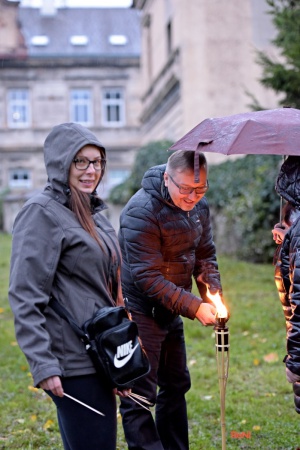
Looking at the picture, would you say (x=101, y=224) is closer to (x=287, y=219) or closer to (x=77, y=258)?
(x=77, y=258)

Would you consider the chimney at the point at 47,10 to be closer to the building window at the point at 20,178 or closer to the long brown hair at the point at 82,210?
the building window at the point at 20,178

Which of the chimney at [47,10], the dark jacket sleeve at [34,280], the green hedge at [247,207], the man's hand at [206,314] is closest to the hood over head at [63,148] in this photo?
the dark jacket sleeve at [34,280]

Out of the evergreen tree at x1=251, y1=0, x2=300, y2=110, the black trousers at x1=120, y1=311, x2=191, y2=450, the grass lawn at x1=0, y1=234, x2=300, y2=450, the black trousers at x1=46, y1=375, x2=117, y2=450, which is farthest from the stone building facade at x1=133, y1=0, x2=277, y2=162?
the black trousers at x1=46, y1=375, x2=117, y2=450

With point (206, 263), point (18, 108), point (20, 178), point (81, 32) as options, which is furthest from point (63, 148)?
point (81, 32)

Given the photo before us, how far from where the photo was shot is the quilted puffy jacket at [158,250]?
4480 millimetres

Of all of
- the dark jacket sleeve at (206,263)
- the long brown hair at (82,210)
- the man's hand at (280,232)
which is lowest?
the dark jacket sleeve at (206,263)

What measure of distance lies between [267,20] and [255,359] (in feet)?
59.4

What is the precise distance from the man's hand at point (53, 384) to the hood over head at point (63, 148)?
0.91 meters

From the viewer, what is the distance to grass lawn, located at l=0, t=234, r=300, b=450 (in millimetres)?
5906

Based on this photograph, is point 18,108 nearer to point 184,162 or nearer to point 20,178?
point 20,178

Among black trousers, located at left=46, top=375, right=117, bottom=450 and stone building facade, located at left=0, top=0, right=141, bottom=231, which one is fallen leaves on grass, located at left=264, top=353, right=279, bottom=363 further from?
stone building facade, located at left=0, top=0, right=141, bottom=231

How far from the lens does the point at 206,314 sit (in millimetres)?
4434

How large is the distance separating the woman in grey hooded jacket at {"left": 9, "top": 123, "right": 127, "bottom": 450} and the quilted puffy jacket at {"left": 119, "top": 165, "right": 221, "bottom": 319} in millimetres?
794

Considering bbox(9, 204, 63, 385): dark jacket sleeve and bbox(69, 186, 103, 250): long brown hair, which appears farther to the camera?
bbox(69, 186, 103, 250): long brown hair
